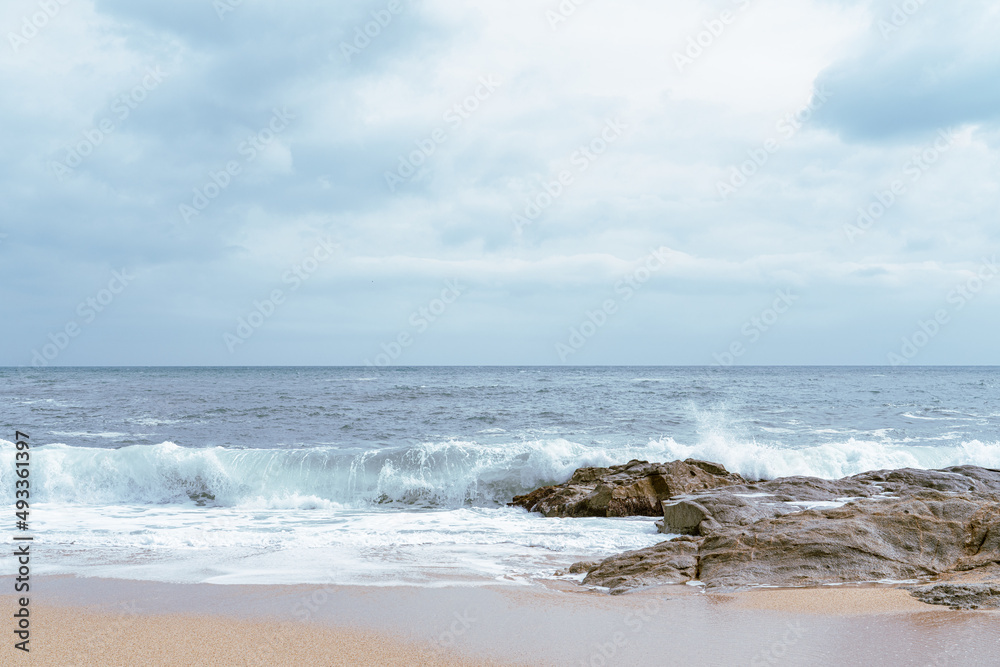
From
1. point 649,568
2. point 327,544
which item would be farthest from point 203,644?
point 327,544

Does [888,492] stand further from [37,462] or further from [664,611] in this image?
[37,462]

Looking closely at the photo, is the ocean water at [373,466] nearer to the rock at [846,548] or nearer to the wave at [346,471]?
the wave at [346,471]

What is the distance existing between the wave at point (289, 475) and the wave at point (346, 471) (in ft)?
0.07

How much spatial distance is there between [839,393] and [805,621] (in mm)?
40821

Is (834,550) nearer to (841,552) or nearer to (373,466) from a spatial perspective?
(841,552)

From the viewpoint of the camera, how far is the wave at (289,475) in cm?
1334

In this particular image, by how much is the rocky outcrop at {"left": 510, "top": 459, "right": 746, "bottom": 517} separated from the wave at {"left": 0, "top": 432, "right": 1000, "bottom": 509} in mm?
2251

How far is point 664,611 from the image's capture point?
4992mm

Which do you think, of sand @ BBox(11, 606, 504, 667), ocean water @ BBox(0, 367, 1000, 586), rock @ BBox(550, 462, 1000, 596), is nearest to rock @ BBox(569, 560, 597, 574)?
rock @ BBox(550, 462, 1000, 596)

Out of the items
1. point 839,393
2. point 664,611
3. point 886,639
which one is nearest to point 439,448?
point 664,611

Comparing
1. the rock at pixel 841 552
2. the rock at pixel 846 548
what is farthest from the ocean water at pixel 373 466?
the rock at pixel 846 548

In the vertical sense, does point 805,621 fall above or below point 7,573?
above

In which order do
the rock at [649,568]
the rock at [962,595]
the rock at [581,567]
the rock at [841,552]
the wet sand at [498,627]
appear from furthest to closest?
the rock at [581,567]
the rock at [649,568]
the rock at [841,552]
the rock at [962,595]
the wet sand at [498,627]

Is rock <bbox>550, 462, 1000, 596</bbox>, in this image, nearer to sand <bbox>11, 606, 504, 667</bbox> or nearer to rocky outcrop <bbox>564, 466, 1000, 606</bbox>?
rocky outcrop <bbox>564, 466, 1000, 606</bbox>
